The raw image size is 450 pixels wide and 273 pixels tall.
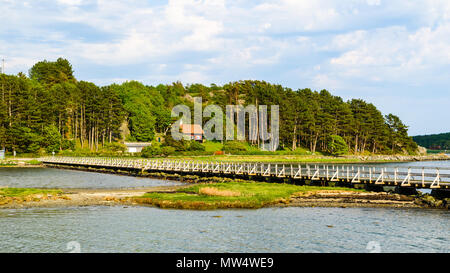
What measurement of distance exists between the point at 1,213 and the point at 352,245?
81.3ft

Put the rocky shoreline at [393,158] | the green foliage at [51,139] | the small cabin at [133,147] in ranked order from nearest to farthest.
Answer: the green foliage at [51,139], the small cabin at [133,147], the rocky shoreline at [393,158]

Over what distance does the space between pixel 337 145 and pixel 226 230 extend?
110 meters

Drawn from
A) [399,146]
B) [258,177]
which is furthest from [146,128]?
[399,146]

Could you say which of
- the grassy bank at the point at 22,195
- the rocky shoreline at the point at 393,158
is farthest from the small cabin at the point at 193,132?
the grassy bank at the point at 22,195

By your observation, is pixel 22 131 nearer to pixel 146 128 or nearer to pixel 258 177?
pixel 146 128

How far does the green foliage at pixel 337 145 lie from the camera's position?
128375 mm

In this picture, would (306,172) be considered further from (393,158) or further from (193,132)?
(393,158)

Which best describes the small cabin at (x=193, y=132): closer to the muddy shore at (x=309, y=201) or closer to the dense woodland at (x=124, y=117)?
the dense woodland at (x=124, y=117)

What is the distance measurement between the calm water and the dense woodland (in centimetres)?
8312

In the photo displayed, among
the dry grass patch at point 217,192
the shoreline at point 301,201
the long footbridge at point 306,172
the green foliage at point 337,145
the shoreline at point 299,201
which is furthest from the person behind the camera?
the green foliage at point 337,145

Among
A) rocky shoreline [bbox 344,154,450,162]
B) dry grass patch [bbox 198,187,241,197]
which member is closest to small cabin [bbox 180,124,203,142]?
rocky shoreline [bbox 344,154,450,162]

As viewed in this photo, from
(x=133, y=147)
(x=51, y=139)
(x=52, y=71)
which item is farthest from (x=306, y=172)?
(x=52, y=71)

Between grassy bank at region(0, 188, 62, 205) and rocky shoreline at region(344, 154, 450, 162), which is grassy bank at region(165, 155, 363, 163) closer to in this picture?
rocky shoreline at region(344, 154, 450, 162)

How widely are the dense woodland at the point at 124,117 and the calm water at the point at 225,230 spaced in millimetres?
83121
